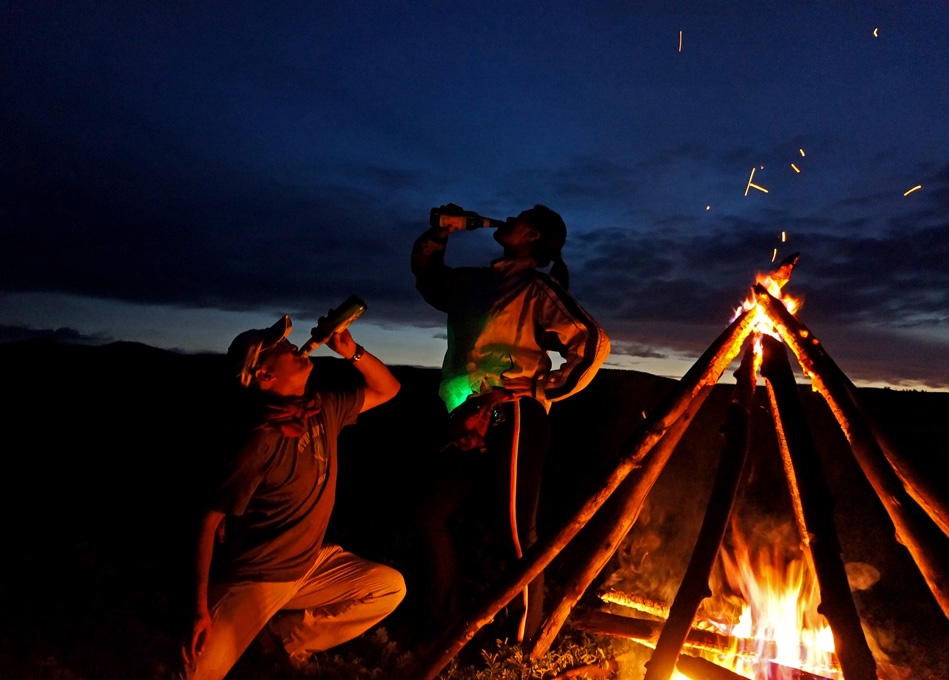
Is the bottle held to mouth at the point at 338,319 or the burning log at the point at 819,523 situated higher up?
the bottle held to mouth at the point at 338,319

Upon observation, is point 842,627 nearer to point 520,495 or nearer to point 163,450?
point 520,495

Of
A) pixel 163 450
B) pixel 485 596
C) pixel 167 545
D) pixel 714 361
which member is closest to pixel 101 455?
pixel 163 450

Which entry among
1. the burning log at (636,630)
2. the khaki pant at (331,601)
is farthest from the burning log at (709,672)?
the khaki pant at (331,601)

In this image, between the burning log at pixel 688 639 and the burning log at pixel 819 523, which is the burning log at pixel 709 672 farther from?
the burning log at pixel 819 523

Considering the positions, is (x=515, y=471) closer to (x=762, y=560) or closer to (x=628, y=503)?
(x=628, y=503)

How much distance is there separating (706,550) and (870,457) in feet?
2.56

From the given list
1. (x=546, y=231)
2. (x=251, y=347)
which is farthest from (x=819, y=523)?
(x=251, y=347)

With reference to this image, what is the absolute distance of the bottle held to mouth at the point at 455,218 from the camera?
3.40m

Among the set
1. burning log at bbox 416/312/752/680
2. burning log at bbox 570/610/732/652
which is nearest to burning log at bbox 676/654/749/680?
burning log at bbox 570/610/732/652

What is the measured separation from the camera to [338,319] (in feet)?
9.89

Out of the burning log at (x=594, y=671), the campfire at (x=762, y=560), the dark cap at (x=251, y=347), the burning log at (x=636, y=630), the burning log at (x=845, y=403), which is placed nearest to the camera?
the campfire at (x=762, y=560)

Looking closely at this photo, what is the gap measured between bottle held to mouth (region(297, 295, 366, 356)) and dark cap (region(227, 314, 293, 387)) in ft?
0.58

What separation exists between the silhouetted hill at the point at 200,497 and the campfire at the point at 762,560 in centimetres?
22

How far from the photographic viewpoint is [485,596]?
3.17 metres
